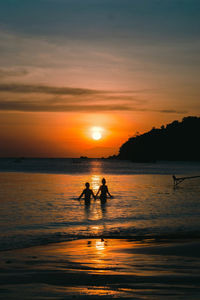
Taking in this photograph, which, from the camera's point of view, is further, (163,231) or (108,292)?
(163,231)

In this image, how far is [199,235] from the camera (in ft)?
45.6

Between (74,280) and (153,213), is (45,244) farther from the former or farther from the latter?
(153,213)

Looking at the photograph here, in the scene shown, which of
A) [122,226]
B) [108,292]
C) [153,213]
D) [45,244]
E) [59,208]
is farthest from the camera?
[59,208]

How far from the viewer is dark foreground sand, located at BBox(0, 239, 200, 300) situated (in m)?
6.80

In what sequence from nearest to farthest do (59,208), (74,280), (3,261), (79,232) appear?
(74,280) < (3,261) < (79,232) < (59,208)

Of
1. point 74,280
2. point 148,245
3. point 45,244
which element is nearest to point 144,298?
point 74,280

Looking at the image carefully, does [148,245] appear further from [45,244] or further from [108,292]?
[108,292]

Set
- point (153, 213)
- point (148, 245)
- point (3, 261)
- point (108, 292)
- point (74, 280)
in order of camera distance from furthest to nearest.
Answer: point (153, 213) → point (148, 245) → point (3, 261) → point (74, 280) → point (108, 292)

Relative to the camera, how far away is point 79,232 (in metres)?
15.3

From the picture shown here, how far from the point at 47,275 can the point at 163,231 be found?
8.38 meters

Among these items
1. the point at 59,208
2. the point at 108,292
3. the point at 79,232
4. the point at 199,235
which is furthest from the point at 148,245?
the point at 59,208

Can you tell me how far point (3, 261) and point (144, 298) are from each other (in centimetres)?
480

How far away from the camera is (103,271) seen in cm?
838

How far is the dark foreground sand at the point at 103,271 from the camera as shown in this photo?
6.80m
